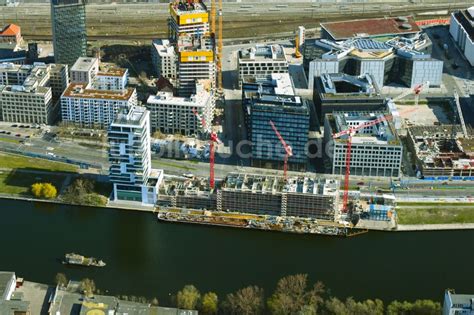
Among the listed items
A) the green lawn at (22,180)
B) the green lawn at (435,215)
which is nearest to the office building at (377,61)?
the green lawn at (435,215)

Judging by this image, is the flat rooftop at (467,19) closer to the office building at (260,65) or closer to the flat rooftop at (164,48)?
the office building at (260,65)

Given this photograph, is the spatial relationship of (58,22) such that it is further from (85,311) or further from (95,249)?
(85,311)

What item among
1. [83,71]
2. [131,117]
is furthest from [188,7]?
[131,117]

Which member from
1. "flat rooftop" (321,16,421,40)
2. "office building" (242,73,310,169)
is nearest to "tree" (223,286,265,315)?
"office building" (242,73,310,169)

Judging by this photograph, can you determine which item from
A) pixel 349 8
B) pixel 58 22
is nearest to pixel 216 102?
pixel 58 22

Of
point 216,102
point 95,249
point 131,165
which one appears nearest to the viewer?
point 95,249

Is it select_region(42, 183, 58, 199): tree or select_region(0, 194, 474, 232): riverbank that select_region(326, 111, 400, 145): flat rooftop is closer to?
select_region(0, 194, 474, 232): riverbank
